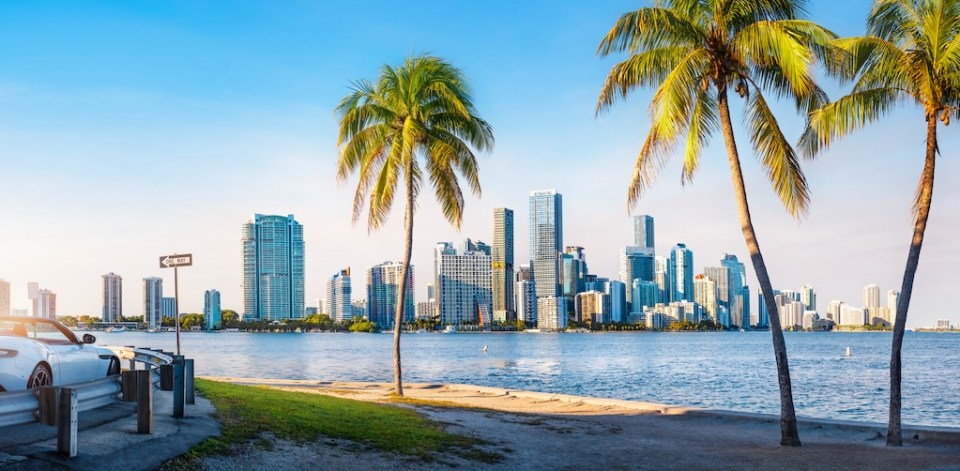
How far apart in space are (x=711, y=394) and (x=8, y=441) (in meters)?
39.0

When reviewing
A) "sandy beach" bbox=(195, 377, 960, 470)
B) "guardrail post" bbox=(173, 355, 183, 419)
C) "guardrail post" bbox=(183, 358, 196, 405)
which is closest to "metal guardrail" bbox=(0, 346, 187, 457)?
"guardrail post" bbox=(173, 355, 183, 419)

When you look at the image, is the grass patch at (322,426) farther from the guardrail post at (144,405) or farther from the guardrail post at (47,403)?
the guardrail post at (47,403)

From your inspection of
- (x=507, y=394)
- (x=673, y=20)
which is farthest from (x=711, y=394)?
(x=673, y=20)

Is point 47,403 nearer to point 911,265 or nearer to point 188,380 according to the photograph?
point 188,380

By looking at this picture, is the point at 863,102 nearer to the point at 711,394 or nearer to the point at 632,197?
the point at 632,197

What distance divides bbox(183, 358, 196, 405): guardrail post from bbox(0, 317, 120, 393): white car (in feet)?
3.75

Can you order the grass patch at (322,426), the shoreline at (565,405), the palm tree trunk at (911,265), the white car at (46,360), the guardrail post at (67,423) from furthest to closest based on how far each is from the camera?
the shoreline at (565,405) → the palm tree trunk at (911,265) → the grass patch at (322,426) → the white car at (46,360) → the guardrail post at (67,423)

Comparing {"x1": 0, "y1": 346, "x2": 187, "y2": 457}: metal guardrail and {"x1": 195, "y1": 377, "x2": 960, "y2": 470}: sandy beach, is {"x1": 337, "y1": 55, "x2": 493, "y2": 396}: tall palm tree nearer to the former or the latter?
{"x1": 195, "y1": 377, "x2": 960, "y2": 470}: sandy beach

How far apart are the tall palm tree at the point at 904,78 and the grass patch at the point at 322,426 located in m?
9.56

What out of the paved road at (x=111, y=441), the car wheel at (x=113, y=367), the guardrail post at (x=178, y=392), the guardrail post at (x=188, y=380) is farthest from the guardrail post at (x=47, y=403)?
the car wheel at (x=113, y=367)

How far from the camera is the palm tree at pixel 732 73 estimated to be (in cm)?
1593

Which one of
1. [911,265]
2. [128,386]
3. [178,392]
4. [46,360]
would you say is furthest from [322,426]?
[911,265]

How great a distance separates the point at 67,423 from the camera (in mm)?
7742

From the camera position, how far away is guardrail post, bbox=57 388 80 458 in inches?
301
